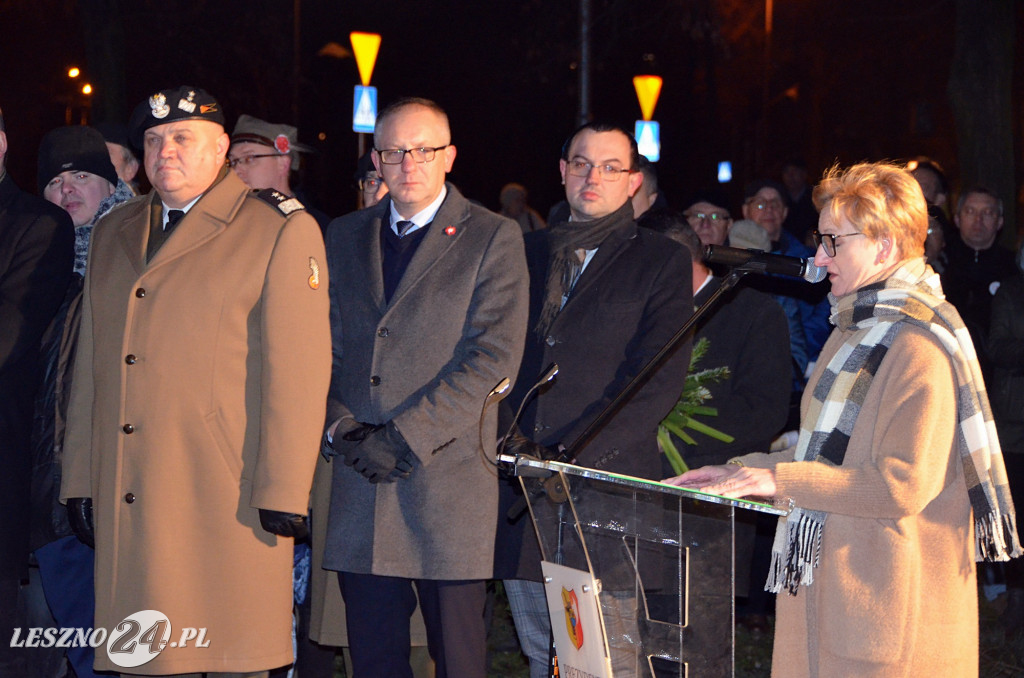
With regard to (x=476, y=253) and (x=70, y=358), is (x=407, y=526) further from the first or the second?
(x=70, y=358)

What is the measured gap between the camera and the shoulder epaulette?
419 cm

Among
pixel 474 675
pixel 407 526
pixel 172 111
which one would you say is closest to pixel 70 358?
pixel 172 111

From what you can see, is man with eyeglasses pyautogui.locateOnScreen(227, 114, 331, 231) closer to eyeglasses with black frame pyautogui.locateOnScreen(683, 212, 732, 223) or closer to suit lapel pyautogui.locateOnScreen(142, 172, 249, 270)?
suit lapel pyautogui.locateOnScreen(142, 172, 249, 270)

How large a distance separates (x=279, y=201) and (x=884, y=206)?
2007 millimetres

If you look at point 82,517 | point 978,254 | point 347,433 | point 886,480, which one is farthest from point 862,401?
point 978,254

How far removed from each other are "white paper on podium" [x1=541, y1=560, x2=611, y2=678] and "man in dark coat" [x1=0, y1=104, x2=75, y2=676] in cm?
231

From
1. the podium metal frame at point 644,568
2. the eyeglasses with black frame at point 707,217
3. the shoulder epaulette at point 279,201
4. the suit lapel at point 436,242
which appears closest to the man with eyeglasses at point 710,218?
the eyeglasses with black frame at point 707,217

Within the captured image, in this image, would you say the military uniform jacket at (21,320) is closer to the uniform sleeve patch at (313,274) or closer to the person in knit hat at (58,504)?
the person in knit hat at (58,504)

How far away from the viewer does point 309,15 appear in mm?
32750

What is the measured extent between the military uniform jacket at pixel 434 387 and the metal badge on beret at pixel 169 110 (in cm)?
75

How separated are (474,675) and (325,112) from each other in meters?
33.0

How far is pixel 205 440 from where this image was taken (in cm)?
399

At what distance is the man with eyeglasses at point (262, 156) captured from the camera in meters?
6.07

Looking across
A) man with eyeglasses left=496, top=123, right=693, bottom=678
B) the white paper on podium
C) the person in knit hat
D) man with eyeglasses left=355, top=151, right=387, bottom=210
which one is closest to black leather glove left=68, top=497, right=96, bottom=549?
the person in knit hat
